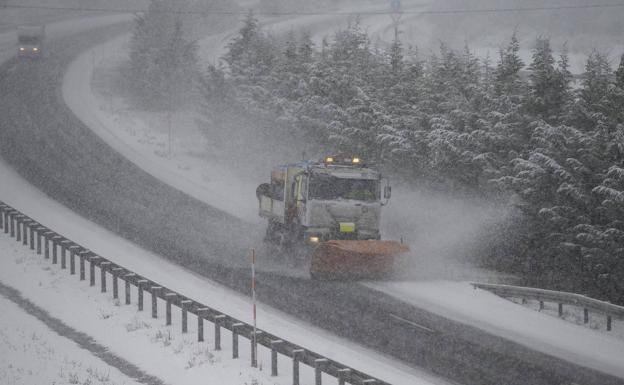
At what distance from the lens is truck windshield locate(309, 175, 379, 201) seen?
22.4m

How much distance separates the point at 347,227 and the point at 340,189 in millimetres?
1150

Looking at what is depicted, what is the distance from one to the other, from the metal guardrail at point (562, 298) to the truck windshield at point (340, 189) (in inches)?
158

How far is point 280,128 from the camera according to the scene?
39.7 m

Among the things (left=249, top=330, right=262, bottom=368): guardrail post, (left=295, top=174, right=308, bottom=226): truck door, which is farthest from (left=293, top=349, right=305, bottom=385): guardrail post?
(left=295, top=174, right=308, bottom=226): truck door

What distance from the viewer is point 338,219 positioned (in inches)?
877

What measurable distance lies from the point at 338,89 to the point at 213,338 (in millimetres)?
21507

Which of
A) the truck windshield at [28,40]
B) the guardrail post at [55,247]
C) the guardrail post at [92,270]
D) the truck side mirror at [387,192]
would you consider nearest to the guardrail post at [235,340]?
the guardrail post at [92,270]

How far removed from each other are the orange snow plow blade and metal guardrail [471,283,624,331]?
8.15ft

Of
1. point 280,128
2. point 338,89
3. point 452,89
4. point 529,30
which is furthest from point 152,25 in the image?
point 529,30

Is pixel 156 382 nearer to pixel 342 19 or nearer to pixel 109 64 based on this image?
pixel 109 64

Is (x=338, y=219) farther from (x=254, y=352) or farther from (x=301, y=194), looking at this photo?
(x=254, y=352)

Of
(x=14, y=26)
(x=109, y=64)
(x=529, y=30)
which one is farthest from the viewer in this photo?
(x=14, y=26)

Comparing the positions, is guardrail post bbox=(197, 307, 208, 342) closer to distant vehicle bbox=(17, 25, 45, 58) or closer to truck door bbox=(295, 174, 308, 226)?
truck door bbox=(295, 174, 308, 226)

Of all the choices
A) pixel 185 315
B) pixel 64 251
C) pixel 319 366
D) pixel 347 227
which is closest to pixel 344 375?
pixel 319 366
